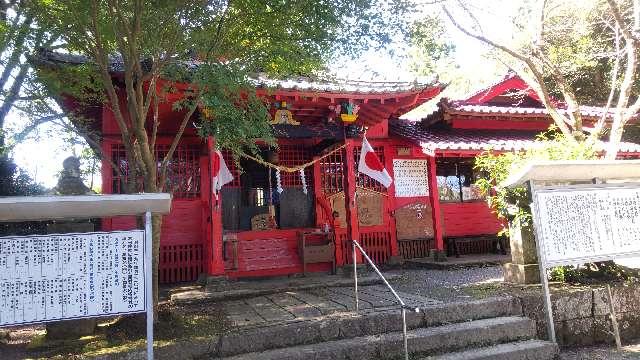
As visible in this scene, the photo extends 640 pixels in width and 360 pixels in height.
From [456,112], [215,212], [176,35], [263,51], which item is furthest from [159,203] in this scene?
[456,112]

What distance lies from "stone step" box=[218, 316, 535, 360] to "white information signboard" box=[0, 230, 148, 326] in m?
1.36

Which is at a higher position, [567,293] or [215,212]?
[215,212]

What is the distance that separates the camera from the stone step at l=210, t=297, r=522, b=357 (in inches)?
188

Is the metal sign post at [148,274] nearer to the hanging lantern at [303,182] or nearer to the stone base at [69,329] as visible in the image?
the stone base at [69,329]

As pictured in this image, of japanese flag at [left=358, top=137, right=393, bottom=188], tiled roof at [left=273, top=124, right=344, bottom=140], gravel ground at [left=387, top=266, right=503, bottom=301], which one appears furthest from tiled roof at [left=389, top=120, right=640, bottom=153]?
gravel ground at [left=387, top=266, right=503, bottom=301]

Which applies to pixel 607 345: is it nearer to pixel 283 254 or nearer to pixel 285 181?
pixel 283 254

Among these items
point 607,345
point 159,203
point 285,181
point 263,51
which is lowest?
point 607,345

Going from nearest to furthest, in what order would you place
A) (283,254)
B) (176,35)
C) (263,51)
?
(176,35) < (263,51) < (283,254)

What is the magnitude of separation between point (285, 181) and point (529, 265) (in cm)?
569

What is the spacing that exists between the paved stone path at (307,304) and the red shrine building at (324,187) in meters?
1.72

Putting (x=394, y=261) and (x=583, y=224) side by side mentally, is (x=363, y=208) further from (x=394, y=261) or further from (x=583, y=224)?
(x=583, y=224)

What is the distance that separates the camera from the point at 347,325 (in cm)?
518

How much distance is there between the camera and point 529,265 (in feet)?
22.2

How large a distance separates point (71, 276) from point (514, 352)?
492cm
